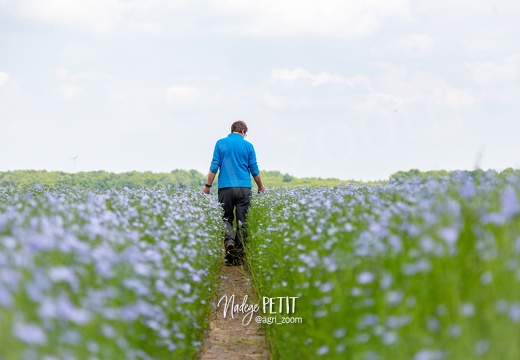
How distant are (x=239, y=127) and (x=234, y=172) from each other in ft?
3.07

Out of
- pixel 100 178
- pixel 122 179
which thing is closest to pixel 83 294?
pixel 100 178

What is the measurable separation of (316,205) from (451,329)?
4.35m

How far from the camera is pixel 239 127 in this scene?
42.5ft

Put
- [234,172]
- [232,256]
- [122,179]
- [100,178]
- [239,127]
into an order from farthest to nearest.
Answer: [122,179] → [100,178] → [232,256] → [239,127] → [234,172]

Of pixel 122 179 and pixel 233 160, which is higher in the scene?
pixel 233 160

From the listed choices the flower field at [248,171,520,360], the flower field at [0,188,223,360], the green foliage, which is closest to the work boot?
the flower field at [0,188,223,360]

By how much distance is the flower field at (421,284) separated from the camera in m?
3.44

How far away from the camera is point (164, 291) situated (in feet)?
15.8

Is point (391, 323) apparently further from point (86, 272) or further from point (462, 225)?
point (86, 272)

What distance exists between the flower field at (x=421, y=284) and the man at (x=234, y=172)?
259 inches

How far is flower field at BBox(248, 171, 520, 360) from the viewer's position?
135 inches

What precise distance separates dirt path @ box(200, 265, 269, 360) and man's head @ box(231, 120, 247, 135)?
127 inches

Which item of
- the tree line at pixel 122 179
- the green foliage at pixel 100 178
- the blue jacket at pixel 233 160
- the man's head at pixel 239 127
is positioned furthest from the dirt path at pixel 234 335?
the green foliage at pixel 100 178

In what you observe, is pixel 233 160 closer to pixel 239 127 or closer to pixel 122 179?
pixel 239 127
